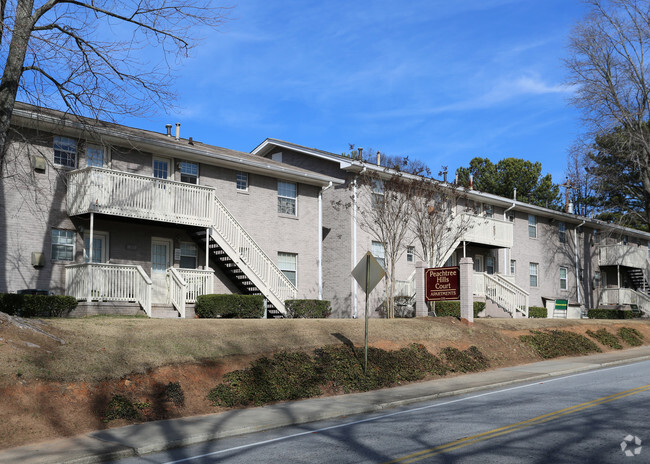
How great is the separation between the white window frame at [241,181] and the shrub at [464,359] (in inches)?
406

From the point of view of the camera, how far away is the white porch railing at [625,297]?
43562 mm

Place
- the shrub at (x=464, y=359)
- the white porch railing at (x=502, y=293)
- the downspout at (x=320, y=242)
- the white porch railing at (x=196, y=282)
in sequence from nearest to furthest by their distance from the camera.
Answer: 1. the shrub at (x=464, y=359)
2. the white porch railing at (x=196, y=282)
3. the downspout at (x=320, y=242)
4. the white porch railing at (x=502, y=293)

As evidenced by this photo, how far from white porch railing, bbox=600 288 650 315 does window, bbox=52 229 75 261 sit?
3573 cm

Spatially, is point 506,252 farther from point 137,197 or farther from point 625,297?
point 137,197

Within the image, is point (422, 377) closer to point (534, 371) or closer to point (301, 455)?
point (534, 371)

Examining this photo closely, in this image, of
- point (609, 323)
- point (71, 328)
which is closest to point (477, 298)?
point (609, 323)

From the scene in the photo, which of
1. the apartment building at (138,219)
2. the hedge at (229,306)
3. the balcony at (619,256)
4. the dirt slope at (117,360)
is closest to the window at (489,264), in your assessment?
the balcony at (619,256)

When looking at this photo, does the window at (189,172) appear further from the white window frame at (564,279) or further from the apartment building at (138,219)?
the white window frame at (564,279)

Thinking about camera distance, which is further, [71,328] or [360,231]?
[360,231]

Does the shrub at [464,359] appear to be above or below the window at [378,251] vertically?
below

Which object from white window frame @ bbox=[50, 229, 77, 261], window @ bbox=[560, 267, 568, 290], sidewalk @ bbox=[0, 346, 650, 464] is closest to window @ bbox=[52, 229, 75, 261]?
white window frame @ bbox=[50, 229, 77, 261]

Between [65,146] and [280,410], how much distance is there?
40.3 feet

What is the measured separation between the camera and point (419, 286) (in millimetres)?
22562

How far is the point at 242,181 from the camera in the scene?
25.3 metres
